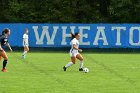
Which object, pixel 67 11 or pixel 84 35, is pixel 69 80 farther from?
pixel 67 11

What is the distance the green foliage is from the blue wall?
476 centimetres

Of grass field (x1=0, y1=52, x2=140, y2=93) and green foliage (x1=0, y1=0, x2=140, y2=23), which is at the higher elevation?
grass field (x1=0, y1=52, x2=140, y2=93)

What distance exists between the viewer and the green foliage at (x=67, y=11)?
49.6 m

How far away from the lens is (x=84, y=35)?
4466cm

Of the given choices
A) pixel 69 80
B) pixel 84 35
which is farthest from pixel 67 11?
pixel 69 80

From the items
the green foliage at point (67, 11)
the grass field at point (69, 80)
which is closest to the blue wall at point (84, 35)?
the green foliage at point (67, 11)

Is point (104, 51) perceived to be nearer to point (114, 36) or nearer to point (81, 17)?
point (114, 36)

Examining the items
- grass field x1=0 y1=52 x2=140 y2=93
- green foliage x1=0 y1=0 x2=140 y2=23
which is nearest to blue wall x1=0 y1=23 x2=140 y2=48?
green foliage x1=0 y1=0 x2=140 y2=23

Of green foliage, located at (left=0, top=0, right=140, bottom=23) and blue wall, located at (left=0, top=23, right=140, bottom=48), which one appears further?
green foliage, located at (left=0, top=0, right=140, bottom=23)

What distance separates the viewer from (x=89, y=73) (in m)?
24.7

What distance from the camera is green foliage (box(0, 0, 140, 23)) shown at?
163 feet

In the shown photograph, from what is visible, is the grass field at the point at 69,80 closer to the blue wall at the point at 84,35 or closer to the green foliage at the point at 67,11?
the blue wall at the point at 84,35

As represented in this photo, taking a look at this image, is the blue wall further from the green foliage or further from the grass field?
the grass field

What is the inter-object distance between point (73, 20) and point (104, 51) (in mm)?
5883
